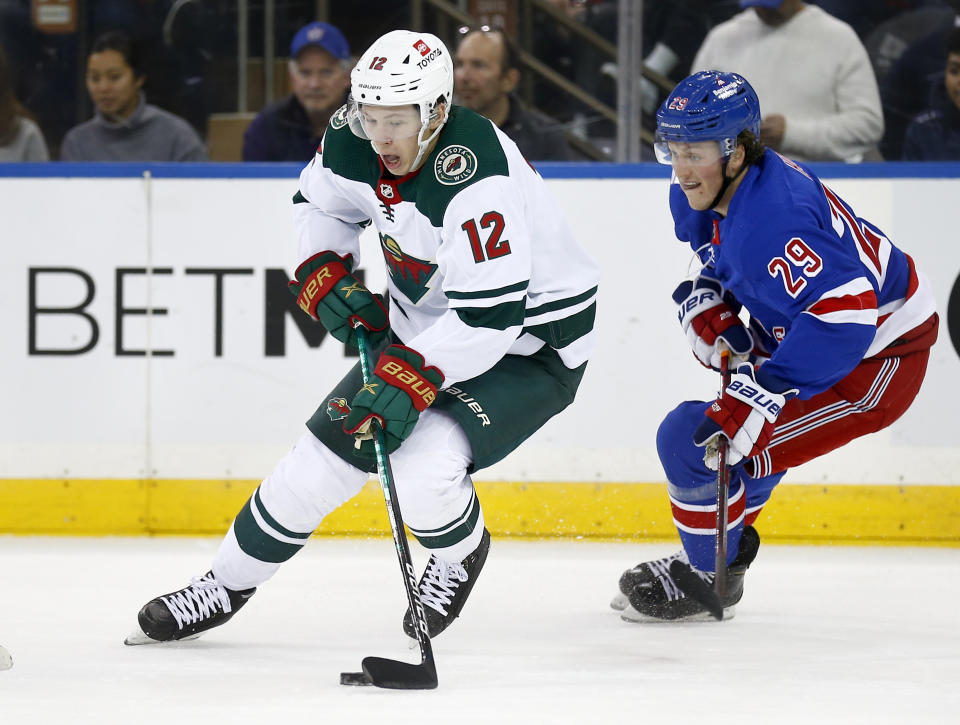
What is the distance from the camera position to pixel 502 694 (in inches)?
93.5

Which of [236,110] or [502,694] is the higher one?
[236,110]

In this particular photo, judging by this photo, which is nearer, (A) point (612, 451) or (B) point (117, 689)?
(B) point (117, 689)

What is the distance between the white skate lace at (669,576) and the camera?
3.04 metres

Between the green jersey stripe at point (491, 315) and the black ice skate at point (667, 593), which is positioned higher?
the green jersey stripe at point (491, 315)

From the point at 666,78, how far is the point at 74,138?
1813 millimetres

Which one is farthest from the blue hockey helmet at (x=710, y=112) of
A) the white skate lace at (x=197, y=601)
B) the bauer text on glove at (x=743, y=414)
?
the white skate lace at (x=197, y=601)

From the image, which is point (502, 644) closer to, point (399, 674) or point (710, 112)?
point (399, 674)

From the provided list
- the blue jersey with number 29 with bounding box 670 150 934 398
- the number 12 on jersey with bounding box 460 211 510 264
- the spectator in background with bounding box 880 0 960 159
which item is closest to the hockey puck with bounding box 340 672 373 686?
the number 12 on jersey with bounding box 460 211 510 264

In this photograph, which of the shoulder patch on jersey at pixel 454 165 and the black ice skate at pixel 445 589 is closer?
the shoulder patch on jersey at pixel 454 165

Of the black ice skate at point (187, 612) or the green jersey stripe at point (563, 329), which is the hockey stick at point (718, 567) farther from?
the black ice skate at point (187, 612)

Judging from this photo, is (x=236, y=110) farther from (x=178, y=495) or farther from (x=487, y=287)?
(x=487, y=287)

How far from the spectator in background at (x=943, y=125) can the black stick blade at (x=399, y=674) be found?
2.45 metres

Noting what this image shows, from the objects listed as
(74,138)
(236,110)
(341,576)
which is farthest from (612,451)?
(74,138)

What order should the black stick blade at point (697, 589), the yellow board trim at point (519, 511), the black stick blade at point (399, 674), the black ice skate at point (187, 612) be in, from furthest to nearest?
the yellow board trim at point (519, 511) < the black stick blade at point (697, 589) < the black ice skate at point (187, 612) < the black stick blade at point (399, 674)
